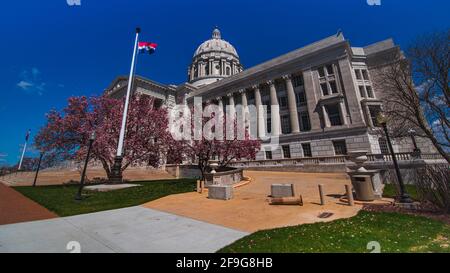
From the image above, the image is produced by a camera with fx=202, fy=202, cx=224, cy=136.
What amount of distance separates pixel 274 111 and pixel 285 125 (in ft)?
11.7

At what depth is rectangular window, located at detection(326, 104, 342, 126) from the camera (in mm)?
33562

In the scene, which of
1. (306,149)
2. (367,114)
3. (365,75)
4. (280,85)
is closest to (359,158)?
(306,149)

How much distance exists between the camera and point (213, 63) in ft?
277

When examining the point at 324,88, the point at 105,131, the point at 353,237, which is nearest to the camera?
the point at 353,237

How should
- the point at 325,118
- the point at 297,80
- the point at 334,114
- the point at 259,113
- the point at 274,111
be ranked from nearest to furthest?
the point at 325,118
the point at 334,114
the point at 297,80
the point at 274,111
the point at 259,113

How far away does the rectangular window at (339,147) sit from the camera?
3119 centimetres

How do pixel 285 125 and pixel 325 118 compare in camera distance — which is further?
pixel 285 125

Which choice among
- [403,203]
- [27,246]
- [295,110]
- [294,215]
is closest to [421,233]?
[294,215]

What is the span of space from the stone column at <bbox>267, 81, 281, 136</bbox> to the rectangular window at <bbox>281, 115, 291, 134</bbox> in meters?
0.87

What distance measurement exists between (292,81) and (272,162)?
17.9m

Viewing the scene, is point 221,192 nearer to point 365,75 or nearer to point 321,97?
point 321,97

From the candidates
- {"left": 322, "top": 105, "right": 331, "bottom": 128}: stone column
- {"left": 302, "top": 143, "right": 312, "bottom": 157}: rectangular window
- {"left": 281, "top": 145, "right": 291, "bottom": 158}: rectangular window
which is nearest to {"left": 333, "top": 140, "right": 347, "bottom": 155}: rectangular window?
{"left": 322, "top": 105, "right": 331, "bottom": 128}: stone column
